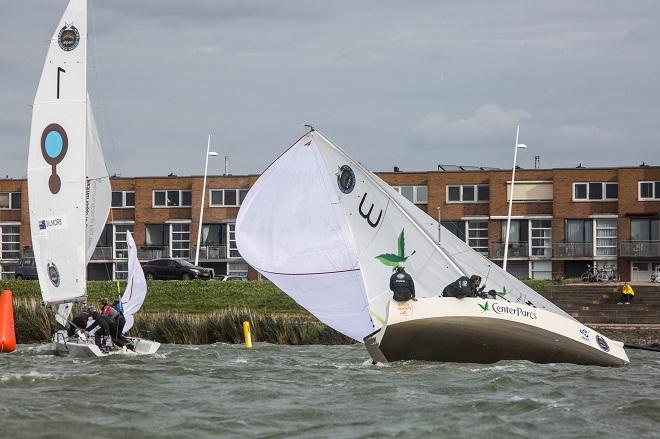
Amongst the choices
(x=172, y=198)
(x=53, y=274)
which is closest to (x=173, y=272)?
(x=172, y=198)

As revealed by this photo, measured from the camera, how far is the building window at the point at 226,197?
3118 inches

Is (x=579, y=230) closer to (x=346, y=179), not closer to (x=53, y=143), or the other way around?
(x=53, y=143)

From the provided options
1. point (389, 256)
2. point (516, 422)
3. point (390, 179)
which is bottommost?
point (516, 422)

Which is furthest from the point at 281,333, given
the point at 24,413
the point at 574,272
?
the point at 574,272

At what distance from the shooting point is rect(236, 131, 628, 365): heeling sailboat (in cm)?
2525

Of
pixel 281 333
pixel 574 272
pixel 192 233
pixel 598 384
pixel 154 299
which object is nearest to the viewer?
pixel 598 384

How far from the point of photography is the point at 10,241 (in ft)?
269

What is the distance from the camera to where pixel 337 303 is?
25.6m

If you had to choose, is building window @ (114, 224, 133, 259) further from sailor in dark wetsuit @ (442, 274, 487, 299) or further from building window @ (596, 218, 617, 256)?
sailor in dark wetsuit @ (442, 274, 487, 299)

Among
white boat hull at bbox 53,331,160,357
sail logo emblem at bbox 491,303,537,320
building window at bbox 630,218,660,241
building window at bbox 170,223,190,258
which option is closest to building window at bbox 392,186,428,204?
building window at bbox 630,218,660,241

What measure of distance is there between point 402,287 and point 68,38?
12.9 meters

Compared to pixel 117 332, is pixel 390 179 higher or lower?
higher

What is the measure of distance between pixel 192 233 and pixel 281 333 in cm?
4347

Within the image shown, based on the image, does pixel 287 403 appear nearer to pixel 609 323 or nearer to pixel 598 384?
pixel 598 384
